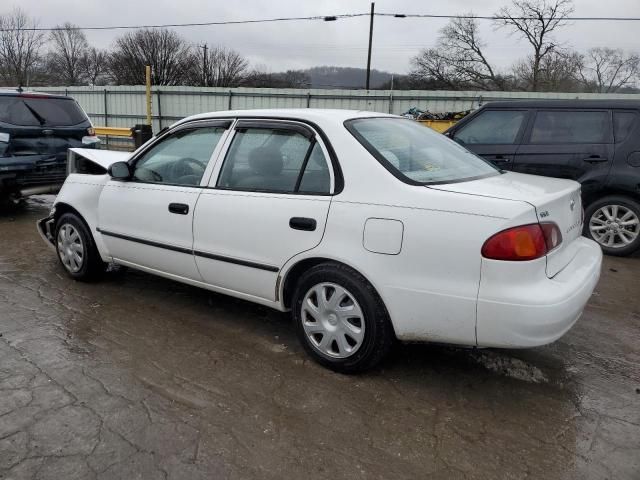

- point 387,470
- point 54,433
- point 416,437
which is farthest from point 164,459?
point 416,437

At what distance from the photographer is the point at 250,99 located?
711 inches

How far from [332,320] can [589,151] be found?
14.8 ft

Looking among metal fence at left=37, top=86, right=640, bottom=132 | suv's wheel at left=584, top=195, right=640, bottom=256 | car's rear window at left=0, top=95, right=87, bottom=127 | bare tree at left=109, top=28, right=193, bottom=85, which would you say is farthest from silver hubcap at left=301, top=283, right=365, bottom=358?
bare tree at left=109, top=28, right=193, bottom=85

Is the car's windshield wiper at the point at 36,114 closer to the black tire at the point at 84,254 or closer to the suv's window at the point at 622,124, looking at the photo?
the black tire at the point at 84,254

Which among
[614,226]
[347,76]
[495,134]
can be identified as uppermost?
[347,76]

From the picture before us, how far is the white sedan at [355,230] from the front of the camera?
2533mm

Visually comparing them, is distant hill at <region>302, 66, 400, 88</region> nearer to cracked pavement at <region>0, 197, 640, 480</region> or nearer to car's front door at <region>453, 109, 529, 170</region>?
car's front door at <region>453, 109, 529, 170</region>

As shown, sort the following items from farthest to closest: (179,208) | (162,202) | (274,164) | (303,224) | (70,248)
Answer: (70,248), (162,202), (179,208), (274,164), (303,224)

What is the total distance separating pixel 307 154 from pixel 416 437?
1732 mm

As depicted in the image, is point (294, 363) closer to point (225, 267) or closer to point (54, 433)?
point (225, 267)

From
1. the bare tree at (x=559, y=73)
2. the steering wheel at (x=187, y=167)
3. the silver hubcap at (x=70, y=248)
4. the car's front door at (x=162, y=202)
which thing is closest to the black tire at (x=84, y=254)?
the silver hubcap at (x=70, y=248)

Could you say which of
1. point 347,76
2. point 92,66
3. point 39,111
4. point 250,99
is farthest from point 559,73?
point 92,66

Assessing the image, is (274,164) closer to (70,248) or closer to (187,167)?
(187,167)

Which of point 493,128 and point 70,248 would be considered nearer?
point 70,248
